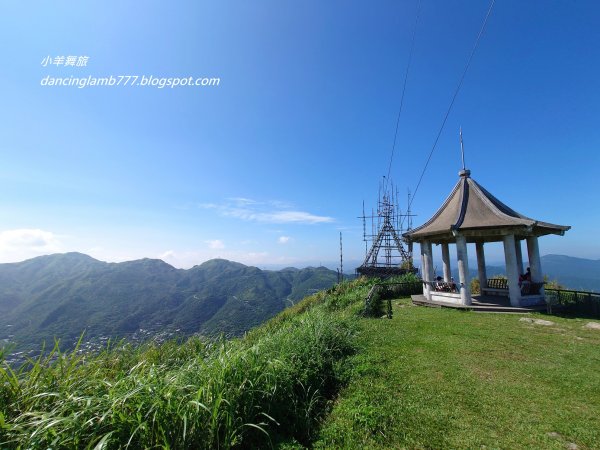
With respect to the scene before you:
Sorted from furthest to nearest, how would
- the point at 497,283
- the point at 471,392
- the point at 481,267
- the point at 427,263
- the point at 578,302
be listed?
1. the point at 497,283
2. the point at 481,267
3. the point at 427,263
4. the point at 578,302
5. the point at 471,392

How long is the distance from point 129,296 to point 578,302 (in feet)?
470

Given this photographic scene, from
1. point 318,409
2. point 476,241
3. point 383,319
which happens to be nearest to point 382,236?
point 476,241

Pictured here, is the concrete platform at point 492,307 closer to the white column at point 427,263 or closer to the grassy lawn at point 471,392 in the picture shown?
the white column at point 427,263

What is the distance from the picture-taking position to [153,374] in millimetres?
3674

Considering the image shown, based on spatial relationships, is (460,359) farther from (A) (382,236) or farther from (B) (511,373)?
(A) (382,236)

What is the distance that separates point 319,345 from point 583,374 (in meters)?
5.40

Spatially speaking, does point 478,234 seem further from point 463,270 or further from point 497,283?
point 497,283

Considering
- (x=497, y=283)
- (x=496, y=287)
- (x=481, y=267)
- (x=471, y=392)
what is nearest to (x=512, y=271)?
(x=481, y=267)

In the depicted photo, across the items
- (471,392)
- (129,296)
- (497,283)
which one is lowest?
(129,296)

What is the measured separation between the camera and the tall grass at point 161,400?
8.93 ft

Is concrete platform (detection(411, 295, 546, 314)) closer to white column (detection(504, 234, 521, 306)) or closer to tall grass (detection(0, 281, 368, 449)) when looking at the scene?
white column (detection(504, 234, 521, 306))

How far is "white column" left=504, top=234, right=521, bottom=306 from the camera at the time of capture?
1218 centimetres

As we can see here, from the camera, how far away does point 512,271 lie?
12.4 meters

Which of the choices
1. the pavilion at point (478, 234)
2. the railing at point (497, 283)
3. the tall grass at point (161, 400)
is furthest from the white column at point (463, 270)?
the tall grass at point (161, 400)
